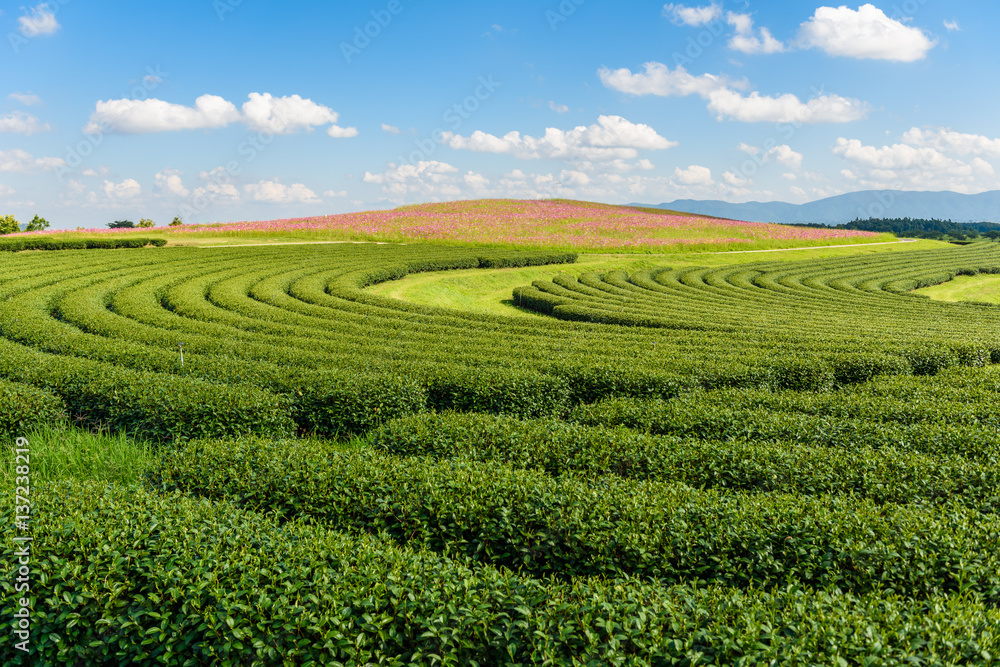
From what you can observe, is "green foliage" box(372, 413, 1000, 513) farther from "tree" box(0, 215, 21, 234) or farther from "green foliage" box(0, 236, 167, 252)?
"tree" box(0, 215, 21, 234)

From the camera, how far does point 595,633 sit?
474 cm

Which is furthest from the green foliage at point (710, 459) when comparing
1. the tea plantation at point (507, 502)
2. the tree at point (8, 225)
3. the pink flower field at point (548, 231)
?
the tree at point (8, 225)

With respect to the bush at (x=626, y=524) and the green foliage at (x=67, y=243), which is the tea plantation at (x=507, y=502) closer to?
the bush at (x=626, y=524)

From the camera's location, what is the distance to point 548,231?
6341 centimetres

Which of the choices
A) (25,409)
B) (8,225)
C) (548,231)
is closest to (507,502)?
(25,409)

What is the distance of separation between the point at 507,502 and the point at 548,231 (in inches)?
2279

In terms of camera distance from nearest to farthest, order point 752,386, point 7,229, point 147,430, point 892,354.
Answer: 1. point 147,430
2. point 752,386
3. point 892,354
4. point 7,229

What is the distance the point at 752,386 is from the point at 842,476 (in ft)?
19.3

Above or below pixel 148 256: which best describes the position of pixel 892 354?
below

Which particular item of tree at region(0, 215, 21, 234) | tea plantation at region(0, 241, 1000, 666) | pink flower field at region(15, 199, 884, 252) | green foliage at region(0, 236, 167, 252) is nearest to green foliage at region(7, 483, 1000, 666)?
tea plantation at region(0, 241, 1000, 666)

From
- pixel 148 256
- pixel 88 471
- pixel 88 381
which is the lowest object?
pixel 88 471

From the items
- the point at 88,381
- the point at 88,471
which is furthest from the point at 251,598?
the point at 88,381

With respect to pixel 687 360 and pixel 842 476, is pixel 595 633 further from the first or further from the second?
pixel 687 360

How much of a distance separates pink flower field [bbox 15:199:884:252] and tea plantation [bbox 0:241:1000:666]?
135 feet
